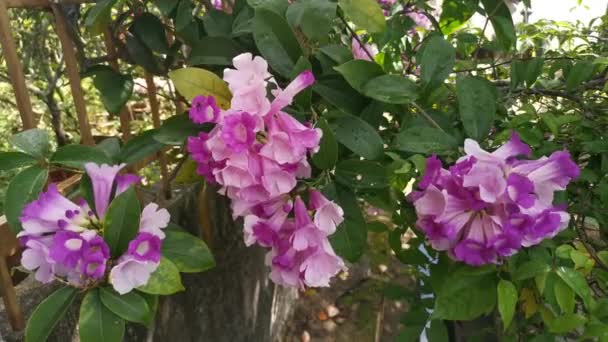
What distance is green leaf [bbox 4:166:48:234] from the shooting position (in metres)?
0.80

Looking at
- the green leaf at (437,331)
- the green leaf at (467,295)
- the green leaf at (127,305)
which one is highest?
the green leaf at (127,305)

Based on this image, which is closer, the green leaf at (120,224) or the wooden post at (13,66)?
the green leaf at (120,224)

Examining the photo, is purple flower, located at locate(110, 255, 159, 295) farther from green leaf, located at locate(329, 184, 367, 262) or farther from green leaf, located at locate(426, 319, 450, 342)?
green leaf, located at locate(426, 319, 450, 342)

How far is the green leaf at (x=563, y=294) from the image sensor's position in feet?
2.64

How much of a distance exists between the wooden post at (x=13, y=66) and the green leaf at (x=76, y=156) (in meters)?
0.39

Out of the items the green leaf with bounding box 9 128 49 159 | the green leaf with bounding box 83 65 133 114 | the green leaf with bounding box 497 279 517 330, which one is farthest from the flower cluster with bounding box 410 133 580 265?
the green leaf with bounding box 83 65 133 114

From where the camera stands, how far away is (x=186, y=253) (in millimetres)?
851

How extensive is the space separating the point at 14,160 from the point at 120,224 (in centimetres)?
27

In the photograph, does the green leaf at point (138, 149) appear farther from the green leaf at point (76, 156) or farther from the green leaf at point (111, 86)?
the green leaf at point (111, 86)

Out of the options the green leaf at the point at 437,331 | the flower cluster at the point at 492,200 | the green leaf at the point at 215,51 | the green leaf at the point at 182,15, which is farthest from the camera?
the green leaf at the point at 437,331

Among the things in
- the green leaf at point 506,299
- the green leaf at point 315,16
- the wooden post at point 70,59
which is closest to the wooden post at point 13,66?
the wooden post at point 70,59

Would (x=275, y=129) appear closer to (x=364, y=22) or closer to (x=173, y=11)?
(x=364, y=22)

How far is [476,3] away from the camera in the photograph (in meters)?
1.34

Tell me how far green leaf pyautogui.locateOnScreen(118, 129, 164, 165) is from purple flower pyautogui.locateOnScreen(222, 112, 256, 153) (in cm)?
32
